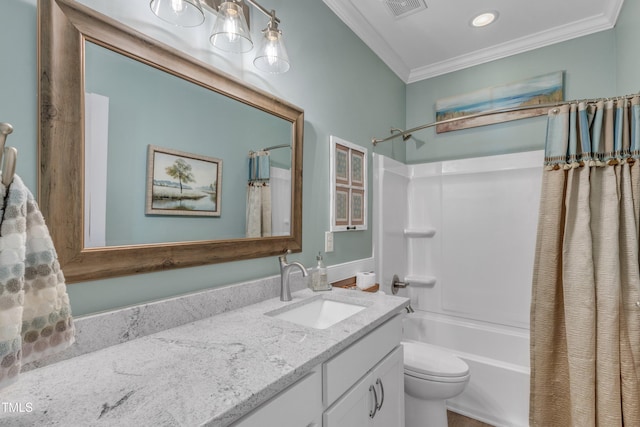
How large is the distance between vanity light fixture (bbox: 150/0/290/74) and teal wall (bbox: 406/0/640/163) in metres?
1.81

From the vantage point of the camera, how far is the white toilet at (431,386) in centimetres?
164

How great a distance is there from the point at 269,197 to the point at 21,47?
91 cm

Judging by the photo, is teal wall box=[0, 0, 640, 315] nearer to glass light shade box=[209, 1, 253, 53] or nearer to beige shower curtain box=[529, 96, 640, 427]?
glass light shade box=[209, 1, 253, 53]

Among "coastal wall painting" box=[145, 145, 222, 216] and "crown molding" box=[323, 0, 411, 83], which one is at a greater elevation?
"crown molding" box=[323, 0, 411, 83]

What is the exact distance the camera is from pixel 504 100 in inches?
94.8

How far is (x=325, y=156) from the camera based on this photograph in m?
1.81

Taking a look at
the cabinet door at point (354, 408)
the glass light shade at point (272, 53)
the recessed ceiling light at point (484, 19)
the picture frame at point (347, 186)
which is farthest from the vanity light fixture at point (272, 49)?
the recessed ceiling light at point (484, 19)

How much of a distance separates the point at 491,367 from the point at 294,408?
1.98 meters

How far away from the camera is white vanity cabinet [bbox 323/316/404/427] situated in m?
0.93

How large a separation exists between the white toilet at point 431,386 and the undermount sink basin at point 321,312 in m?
0.64

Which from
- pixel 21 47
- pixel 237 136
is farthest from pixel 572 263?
pixel 21 47

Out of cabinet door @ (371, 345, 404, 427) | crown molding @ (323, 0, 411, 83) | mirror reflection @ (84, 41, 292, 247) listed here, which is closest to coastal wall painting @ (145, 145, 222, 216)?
mirror reflection @ (84, 41, 292, 247)

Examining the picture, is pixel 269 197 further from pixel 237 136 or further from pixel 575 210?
pixel 575 210

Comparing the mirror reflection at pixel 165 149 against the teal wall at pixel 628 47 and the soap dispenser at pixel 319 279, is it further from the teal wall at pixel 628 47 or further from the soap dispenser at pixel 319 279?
the teal wall at pixel 628 47
